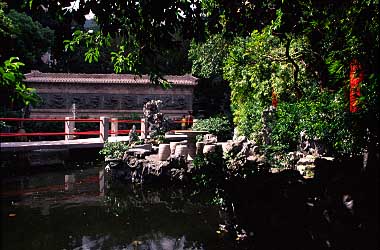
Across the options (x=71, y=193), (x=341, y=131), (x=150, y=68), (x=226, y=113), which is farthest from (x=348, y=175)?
(x=226, y=113)

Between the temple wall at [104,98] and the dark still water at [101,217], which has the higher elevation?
the temple wall at [104,98]

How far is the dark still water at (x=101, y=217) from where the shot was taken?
20.1 feet

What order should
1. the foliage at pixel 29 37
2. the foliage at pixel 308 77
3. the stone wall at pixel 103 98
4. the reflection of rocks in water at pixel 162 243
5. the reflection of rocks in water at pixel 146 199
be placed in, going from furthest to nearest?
the stone wall at pixel 103 98 < the foliage at pixel 29 37 < the reflection of rocks in water at pixel 146 199 < the reflection of rocks in water at pixel 162 243 < the foliage at pixel 308 77

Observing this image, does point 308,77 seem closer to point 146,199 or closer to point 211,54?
point 146,199

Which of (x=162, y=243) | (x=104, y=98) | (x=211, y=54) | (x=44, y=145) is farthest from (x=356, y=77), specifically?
(x=104, y=98)

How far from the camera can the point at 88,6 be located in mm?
3420

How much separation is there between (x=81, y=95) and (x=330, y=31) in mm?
19446

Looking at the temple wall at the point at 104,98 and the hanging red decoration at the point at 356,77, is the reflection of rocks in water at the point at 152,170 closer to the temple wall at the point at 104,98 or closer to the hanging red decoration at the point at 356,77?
the hanging red decoration at the point at 356,77

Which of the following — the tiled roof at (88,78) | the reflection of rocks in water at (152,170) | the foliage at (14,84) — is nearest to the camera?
the foliage at (14,84)

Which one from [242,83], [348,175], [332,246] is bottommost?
[332,246]

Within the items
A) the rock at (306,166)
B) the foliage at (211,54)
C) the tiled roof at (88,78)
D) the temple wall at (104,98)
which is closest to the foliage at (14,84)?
the rock at (306,166)

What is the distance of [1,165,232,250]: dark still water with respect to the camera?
20.1ft

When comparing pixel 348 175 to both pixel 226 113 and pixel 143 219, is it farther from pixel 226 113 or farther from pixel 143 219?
pixel 226 113

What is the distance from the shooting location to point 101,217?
25.0 ft
